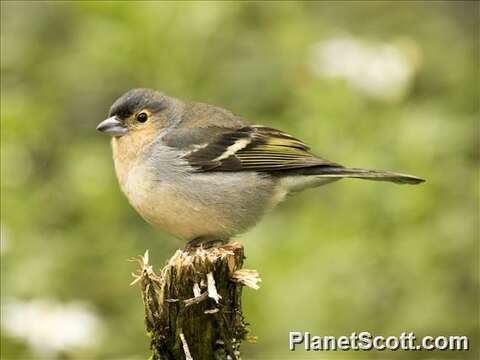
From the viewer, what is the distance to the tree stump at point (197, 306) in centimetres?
387

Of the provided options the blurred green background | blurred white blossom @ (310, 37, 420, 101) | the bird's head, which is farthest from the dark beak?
blurred white blossom @ (310, 37, 420, 101)

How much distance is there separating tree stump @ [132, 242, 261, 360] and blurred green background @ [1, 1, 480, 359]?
1864mm

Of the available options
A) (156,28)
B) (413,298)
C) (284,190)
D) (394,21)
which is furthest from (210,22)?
(394,21)

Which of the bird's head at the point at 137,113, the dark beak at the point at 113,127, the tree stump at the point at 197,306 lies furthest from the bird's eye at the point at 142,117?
the tree stump at the point at 197,306

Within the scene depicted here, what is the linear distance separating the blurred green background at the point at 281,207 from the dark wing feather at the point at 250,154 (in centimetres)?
96

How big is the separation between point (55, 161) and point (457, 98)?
3749mm

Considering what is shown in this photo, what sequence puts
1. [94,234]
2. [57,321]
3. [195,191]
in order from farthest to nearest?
[94,234] → [57,321] → [195,191]

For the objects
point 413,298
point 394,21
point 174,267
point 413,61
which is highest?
point 394,21

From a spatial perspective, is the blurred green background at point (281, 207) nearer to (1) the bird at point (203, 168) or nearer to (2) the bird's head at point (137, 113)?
(1) the bird at point (203, 168)

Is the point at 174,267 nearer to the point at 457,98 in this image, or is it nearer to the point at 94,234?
the point at 94,234

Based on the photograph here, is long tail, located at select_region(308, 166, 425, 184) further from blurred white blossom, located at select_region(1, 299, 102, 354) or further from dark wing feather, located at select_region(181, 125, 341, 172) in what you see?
blurred white blossom, located at select_region(1, 299, 102, 354)

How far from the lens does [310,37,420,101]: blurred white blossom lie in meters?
7.13

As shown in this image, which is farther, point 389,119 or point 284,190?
point 389,119

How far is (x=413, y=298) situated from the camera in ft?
20.9
